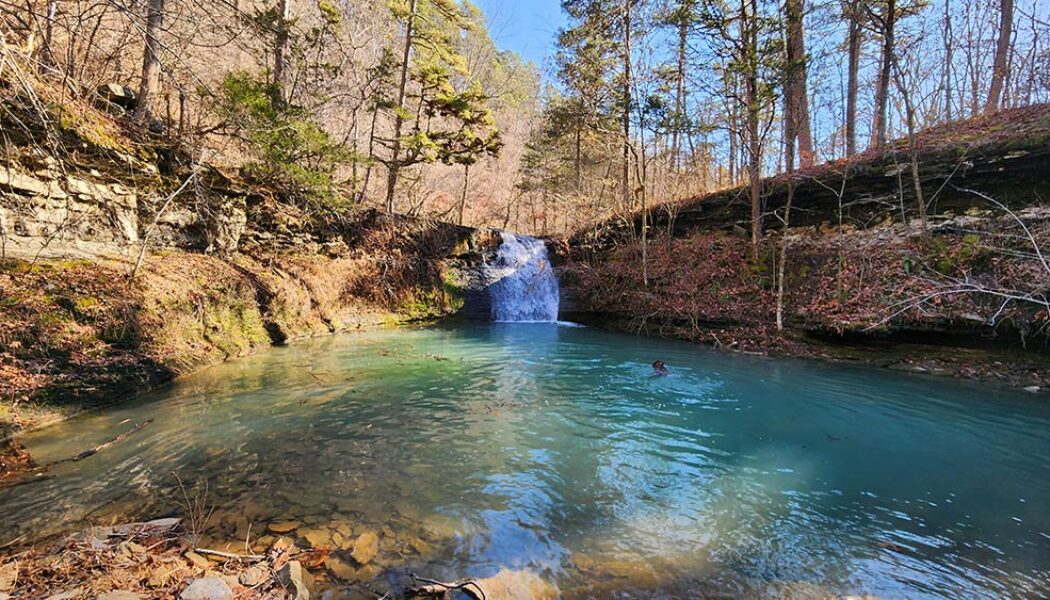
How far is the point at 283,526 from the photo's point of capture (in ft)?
10.9

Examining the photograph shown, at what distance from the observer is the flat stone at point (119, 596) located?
2.02 meters

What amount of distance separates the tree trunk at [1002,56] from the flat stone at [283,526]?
23333 mm

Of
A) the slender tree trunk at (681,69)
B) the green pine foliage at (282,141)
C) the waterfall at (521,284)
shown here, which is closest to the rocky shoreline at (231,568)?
the green pine foliage at (282,141)

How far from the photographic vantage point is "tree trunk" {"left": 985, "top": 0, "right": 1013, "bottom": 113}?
1523 centimetres

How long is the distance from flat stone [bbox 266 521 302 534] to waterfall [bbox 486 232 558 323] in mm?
14482

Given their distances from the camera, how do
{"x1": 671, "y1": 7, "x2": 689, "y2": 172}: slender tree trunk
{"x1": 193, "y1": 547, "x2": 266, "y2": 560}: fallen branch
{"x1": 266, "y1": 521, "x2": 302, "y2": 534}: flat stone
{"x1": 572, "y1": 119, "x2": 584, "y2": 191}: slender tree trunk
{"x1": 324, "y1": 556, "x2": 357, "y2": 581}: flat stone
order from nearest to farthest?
{"x1": 193, "y1": 547, "x2": 266, "y2": 560}: fallen branch → {"x1": 324, "y1": 556, "x2": 357, "y2": 581}: flat stone → {"x1": 266, "y1": 521, "x2": 302, "y2": 534}: flat stone → {"x1": 671, "y1": 7, "x2": 689, "y2": 172}: slender tree trunk → {"x1": 572, "y1": 119, "x2": 584, "y2": 191}: slender tree trunk

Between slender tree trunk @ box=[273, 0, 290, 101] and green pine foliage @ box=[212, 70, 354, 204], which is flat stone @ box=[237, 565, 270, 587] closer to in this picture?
green pine foliage @ box=[212, 70, 354, 204]

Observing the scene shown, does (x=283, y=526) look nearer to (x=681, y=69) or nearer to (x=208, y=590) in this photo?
(x=208, y=590)

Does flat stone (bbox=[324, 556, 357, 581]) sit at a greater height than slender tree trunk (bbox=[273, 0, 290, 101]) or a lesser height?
lesser

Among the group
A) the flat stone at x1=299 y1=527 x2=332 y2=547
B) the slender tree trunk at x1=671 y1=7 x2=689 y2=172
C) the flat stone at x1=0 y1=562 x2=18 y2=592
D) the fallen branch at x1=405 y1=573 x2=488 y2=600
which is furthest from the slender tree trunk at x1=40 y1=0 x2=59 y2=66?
the slender tree trunk at x1=671 y1=7 x2=689 y2=172

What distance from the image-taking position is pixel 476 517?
3.59 m

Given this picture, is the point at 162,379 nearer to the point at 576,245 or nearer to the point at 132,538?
the point at 132,538

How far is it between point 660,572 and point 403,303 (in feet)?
45.9

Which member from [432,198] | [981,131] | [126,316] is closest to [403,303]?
[126,316]
